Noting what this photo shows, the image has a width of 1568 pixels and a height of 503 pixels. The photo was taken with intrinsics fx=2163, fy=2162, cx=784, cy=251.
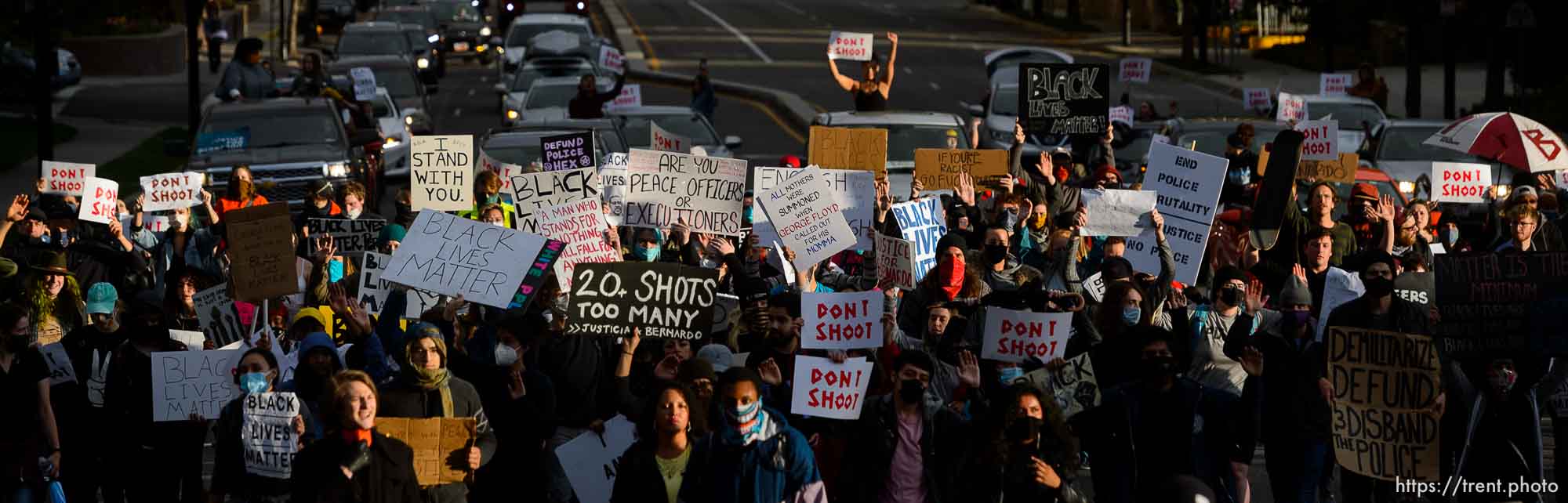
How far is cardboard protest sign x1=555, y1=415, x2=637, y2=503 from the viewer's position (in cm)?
947

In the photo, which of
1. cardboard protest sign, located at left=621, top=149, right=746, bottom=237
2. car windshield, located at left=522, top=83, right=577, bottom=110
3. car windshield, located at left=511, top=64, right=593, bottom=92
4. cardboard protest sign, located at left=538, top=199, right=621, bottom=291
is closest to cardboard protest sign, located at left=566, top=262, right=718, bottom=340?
cardboard protest sign, located at left=538, top=199, right=621, bottom=291

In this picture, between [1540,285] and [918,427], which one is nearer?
[918,427]

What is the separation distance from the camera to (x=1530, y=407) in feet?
30.5

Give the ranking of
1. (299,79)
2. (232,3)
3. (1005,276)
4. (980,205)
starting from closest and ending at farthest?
(1005,276) → (980,205) → (299,79) → (232,3)

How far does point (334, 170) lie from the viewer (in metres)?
20.7

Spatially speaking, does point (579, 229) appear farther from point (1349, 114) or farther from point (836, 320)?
point (1349, 114)

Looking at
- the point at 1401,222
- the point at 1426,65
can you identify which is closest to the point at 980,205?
the point at 1401,222

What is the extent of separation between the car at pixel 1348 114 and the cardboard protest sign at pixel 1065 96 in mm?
6284

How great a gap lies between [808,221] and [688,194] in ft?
3.53

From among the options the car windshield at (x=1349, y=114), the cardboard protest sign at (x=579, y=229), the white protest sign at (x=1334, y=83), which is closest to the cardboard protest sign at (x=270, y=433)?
the cardboard protest sign at (x=579, y=229)

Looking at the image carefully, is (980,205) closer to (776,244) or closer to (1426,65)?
(776,244)

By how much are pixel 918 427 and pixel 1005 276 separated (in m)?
2.81

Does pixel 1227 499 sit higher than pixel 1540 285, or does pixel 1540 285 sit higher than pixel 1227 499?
pixel 1540 285

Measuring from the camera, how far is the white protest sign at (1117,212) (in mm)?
12219
